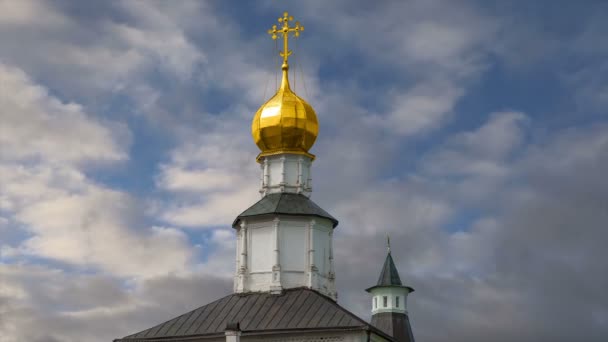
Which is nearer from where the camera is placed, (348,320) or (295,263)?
(348,320)

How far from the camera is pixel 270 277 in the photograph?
36219 mm

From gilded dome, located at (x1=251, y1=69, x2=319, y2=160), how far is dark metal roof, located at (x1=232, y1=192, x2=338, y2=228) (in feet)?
6.25

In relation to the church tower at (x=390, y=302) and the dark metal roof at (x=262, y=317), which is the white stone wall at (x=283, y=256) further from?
the church tower at (x=390, y=302)

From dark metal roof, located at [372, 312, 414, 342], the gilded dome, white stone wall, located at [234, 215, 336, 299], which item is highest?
the gilded dome

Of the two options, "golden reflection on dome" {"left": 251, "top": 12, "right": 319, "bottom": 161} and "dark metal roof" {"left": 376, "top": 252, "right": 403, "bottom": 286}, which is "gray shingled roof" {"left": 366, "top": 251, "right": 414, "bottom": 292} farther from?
"golden reflection on dome" {"left": 251, "top": 12, "right": 319, "bottom": 161}

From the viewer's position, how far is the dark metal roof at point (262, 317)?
33.0 meters

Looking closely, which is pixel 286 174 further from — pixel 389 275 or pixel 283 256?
pixel 389 275

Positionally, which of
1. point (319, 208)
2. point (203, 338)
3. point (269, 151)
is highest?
point (269, 151)

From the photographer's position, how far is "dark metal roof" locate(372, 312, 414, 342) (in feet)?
185

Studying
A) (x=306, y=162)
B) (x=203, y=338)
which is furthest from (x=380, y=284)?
(x=203, y=338)

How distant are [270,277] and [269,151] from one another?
5.23 metres

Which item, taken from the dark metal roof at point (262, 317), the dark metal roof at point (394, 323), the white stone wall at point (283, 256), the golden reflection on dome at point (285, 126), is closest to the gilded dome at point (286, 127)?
the golden reflection on dome at point (285, 126)

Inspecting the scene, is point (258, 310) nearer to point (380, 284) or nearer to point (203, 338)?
point (203, 338)

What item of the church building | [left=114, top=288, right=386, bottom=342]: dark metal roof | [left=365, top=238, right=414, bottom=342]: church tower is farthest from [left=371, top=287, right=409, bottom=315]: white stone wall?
[left=114, top=288, right=386, bottom=342]: dark metal roof
